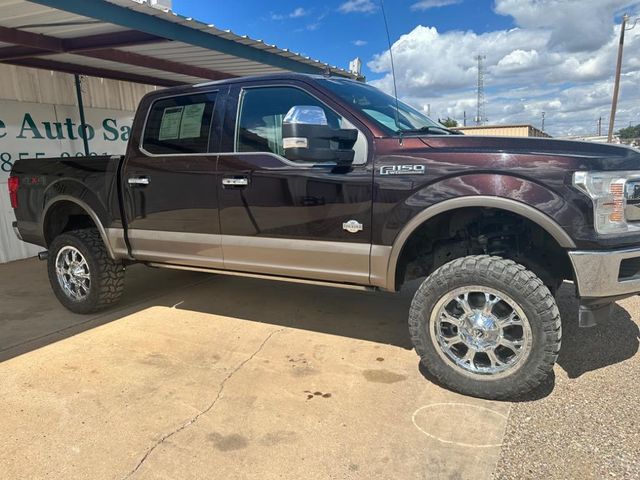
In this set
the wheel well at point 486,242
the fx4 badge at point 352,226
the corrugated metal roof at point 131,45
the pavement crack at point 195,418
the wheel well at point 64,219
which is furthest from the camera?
the corrugated metal roof at point 131,45

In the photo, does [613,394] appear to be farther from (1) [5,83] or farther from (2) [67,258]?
(1) [5,83]

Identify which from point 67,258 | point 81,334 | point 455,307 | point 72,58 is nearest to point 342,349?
point 455,307

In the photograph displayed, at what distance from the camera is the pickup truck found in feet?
9.12

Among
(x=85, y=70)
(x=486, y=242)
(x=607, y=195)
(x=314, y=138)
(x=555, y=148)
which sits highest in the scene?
(x=85, y=70)

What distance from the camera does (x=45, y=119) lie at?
800 cm

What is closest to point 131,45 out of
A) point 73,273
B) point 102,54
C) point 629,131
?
point 102,54

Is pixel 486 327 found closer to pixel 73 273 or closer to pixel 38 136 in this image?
pixel 73 273

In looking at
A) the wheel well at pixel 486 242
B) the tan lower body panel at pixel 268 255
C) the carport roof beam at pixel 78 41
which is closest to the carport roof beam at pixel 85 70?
the carport roof beam at pixel 78 41

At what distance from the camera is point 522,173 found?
2.82 m

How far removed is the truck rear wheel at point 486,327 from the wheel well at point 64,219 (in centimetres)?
354

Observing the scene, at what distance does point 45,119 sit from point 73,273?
4.43m

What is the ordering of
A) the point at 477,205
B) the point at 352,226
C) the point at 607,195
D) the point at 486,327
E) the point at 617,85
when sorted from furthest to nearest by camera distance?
the point at 617,85, the point at 352,226, the point at 486,327, the point at 477,205, the point at 607,195

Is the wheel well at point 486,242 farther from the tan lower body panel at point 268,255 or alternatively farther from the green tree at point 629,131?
the green tree at point 629,131

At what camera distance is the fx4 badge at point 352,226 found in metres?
3.31
